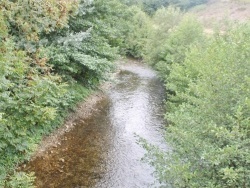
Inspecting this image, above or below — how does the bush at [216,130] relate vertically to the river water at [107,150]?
above

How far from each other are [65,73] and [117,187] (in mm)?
6447

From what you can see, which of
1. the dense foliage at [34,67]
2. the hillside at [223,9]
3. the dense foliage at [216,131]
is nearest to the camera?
the dense foliage at [216,131]

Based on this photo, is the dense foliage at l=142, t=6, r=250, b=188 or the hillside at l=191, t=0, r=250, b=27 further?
the hillside at l=191, t=0, r=250, b=27

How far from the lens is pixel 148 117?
19.7 meters

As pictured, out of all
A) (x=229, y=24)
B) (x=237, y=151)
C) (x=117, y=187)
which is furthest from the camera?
(x=229, y=24)

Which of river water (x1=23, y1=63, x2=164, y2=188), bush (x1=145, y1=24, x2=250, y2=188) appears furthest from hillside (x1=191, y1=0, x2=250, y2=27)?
bush (x1=145, y1=24, x2=250, y2=188)

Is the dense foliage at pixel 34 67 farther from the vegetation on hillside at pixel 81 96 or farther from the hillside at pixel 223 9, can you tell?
the hillside at pixel 223 9

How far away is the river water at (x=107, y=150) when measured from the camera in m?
11.2

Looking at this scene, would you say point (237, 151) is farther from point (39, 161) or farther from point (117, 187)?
point (39, 161)

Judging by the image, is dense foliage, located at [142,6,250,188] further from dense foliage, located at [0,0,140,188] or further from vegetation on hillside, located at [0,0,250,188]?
dense foliage, located at [0,0,140,188]

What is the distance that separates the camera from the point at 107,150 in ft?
45.5

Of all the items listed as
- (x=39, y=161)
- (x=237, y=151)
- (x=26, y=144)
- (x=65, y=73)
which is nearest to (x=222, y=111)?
(x=237, y=151)

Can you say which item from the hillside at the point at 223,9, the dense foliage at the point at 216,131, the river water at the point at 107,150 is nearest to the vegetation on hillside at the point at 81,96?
the dense foliage at the point at 216,131

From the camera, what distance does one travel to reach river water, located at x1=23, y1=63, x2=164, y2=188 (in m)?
11.2
